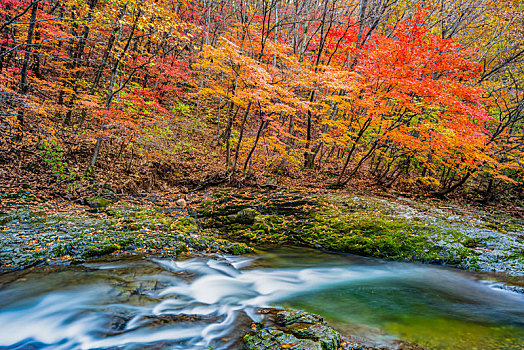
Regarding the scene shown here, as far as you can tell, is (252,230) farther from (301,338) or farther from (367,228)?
(301,338)

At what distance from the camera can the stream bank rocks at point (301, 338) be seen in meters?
2.56

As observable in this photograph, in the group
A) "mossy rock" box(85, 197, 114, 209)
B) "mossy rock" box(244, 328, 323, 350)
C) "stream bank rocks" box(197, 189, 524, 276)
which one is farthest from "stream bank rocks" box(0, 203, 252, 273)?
"mossy rock" box(244, 328, 323, 350)

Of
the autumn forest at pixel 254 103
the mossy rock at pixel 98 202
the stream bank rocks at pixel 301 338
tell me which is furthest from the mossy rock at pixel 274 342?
the mossy rock at pixel 98 202

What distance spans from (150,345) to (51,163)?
8.62 m

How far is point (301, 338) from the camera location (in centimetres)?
271

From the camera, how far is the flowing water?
9.83 feet

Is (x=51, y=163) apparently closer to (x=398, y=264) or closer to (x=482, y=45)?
(x=398, y=264)

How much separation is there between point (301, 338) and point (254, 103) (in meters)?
8.84

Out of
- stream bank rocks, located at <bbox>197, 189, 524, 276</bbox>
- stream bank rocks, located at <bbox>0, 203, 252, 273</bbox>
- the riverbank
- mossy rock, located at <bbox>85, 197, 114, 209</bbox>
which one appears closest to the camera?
stream bank rocks, located at <bbox>0, 203, 252, 273</bbox>

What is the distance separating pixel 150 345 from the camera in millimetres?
2887

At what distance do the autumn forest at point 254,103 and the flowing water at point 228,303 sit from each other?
4783 millimetres

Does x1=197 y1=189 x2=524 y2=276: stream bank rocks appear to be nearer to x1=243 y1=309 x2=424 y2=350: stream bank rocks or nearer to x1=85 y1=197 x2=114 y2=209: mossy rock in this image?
x1=85 y1=197 x2=114 y2=209: mossy rock

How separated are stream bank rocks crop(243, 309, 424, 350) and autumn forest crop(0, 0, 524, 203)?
21.1 feet

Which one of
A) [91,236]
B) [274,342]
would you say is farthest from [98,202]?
[274,342]
